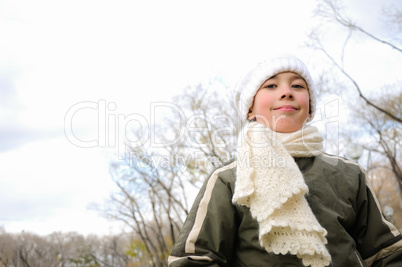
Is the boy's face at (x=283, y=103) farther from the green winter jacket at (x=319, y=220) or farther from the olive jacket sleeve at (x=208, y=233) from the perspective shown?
the olive jacket sleeve at (x=208, y=233)

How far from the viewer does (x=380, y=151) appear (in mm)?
18984

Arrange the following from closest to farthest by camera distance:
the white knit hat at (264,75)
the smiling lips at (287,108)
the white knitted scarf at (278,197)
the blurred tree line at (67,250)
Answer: the white knitted scarf at (278,197) → the smiling lips at (287,108) → the white knit hat at (264,75) → the blurred tree line at (67,250)

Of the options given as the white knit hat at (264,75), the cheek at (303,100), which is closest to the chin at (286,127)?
the cheek at (303,100)

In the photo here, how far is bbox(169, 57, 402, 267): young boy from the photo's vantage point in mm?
1627

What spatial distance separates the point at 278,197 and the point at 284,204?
0.19ft

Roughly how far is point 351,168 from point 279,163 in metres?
0.49

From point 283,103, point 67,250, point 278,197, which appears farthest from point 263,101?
point 67,250

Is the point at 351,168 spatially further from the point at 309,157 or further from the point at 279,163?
the point at 279,163

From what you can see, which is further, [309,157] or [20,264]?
[20,264]

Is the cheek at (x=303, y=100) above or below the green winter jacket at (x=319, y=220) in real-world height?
above

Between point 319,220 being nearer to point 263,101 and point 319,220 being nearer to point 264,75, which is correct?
point 263,101

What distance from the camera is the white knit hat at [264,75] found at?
2146 mm

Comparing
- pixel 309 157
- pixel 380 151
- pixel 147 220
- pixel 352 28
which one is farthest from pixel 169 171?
pixel 309 157

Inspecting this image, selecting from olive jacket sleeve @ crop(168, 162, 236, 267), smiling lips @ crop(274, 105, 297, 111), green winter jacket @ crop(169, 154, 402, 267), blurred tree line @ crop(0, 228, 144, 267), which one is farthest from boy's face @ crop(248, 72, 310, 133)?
blurred tree line @ crop(0, 228, 144, 267)
